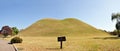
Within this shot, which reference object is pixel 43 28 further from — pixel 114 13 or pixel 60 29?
pixel 114 13

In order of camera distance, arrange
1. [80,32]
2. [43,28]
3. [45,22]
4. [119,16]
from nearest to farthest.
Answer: [119,16] → [80,32] → [43,28] → [45,22]

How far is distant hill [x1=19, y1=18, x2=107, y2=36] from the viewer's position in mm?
135900

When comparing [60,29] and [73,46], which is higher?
[60,29]

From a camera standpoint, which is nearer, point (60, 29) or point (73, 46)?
point (73, 46)

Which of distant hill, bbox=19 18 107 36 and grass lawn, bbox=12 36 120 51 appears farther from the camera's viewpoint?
distant hill, bbox=19 18 107 36

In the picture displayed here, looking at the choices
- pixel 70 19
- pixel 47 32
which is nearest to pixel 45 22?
pixel 70 19

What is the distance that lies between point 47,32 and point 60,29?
438 inches

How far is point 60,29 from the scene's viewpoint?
5787 inches

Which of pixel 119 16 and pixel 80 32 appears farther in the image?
pixel 80 32

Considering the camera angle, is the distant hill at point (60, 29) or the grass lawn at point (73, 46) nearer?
the grass lawn at point (73, 46)

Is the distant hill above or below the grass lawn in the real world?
above

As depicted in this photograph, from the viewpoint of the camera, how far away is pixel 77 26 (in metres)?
157

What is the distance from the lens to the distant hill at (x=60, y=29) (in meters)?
136

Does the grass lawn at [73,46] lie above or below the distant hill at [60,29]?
below
